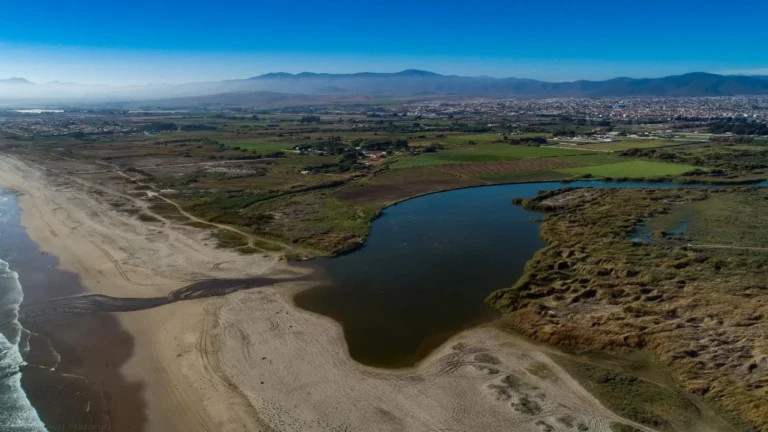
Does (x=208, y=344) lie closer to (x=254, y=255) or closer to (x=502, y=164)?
(x=254, y=255)

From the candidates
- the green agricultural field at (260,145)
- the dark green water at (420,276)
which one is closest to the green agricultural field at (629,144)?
the dark green water at (420,276)

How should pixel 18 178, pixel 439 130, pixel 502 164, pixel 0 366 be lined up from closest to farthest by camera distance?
1. pixel 0 366
2. pixel 18 178
3. pixel 502 164
4. pixel 439 130

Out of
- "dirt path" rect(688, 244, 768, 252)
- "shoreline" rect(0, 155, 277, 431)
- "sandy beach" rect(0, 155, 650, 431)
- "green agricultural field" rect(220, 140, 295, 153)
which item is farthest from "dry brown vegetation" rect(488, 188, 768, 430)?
"green agricultural field" rect(220, 140, 295, 153)

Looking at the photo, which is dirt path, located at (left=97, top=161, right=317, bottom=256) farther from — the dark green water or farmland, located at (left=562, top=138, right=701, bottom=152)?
farmland, located at (left=562, top=138, right=701, bottom=152)

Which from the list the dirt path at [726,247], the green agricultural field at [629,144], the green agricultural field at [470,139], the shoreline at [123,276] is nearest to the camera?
the shoreline at [123,276]

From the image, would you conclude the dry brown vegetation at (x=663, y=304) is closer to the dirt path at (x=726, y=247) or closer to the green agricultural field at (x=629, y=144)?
the dirt path at (x=726, y=247)

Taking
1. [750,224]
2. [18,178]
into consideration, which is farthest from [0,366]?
[18,178]
